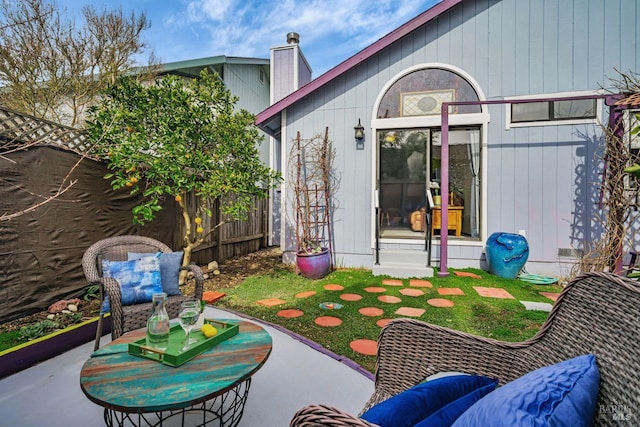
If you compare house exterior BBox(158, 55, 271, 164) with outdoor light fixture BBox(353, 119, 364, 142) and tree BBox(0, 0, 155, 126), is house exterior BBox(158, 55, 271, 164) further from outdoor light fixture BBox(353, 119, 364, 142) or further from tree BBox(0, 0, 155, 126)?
outdoor light fixture BBox(353, 119, 364, 142)

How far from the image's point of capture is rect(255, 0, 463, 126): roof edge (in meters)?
5.09

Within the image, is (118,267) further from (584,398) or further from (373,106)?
Answer: (373,106)

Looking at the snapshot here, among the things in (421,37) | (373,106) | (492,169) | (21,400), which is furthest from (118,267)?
(421,37)

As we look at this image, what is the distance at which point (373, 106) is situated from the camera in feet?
18.2

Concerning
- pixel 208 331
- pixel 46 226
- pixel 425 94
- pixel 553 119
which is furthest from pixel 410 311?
pixel 46 226

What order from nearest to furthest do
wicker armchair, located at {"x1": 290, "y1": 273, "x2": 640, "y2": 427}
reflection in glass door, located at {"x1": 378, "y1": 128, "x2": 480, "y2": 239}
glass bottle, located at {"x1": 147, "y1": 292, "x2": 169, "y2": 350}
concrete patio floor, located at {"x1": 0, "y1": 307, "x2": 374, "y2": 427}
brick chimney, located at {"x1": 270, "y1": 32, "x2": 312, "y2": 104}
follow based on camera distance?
wicker armchair, located at {"x1": 290, "y1": 273, "x2": 640, "y2": 427} → glass bottle, located at {"x1": 147, "y1": 292, "x2": 169, "y2": 350} → concrete patio floor, located at {"x1": 0, "y1": 307, "x2": 374, "y2": 427} → reflection in glass door, located at {"x1": 378, "y1": 128, "x2": 480, "y2": 239} → brick chimney, located at {"x1": 270, "y1": 32, "x2": 312, "y2": 104}

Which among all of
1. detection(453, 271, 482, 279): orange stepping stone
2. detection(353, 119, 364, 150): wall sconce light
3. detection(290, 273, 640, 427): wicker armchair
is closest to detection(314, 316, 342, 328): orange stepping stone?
detection(290, 273, 640, 427): wicker armchair

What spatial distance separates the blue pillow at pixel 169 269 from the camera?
2747 millimetres

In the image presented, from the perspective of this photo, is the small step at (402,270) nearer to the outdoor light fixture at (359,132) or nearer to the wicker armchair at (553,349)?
the outdoor light fixture at (359,132)

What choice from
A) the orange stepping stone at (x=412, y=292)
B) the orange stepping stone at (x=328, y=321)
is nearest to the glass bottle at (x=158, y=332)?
the orange stepping stone at (x=328, y=321)

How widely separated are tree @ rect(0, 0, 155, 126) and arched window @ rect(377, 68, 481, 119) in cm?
699

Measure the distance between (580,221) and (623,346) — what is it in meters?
5.05

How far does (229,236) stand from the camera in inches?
257

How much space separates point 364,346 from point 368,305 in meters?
1.03
